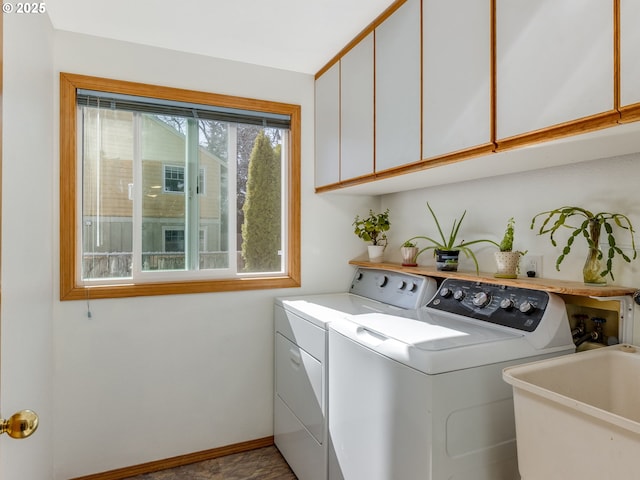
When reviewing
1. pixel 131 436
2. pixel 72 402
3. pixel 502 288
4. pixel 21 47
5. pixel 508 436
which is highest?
pixel 21 47

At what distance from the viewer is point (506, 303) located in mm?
1492

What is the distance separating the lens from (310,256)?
8.29 ft

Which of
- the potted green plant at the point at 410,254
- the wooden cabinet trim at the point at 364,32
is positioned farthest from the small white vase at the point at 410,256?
the wooden cabinet trim at the point at 364,32

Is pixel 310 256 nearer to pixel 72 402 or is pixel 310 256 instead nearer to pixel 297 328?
pixel 297 328

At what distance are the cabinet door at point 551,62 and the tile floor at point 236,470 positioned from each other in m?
2.02

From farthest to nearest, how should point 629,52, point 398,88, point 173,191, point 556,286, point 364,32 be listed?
point 173,191 → point 364,32 → point 398,88 → point 556,286 → point 629,52

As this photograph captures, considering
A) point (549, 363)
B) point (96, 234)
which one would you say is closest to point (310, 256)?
point (96, 234)

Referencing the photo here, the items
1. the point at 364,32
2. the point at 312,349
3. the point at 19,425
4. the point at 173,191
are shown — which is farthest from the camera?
the point at 173,191

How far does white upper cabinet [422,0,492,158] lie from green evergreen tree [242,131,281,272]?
121 cm

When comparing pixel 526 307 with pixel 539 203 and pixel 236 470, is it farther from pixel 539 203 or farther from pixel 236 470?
pixel 236 470

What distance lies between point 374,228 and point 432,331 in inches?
44.2

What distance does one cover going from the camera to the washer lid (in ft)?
4.18

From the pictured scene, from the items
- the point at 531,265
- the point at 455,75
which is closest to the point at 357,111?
the point at 455,75

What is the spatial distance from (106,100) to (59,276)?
945 millimetres
